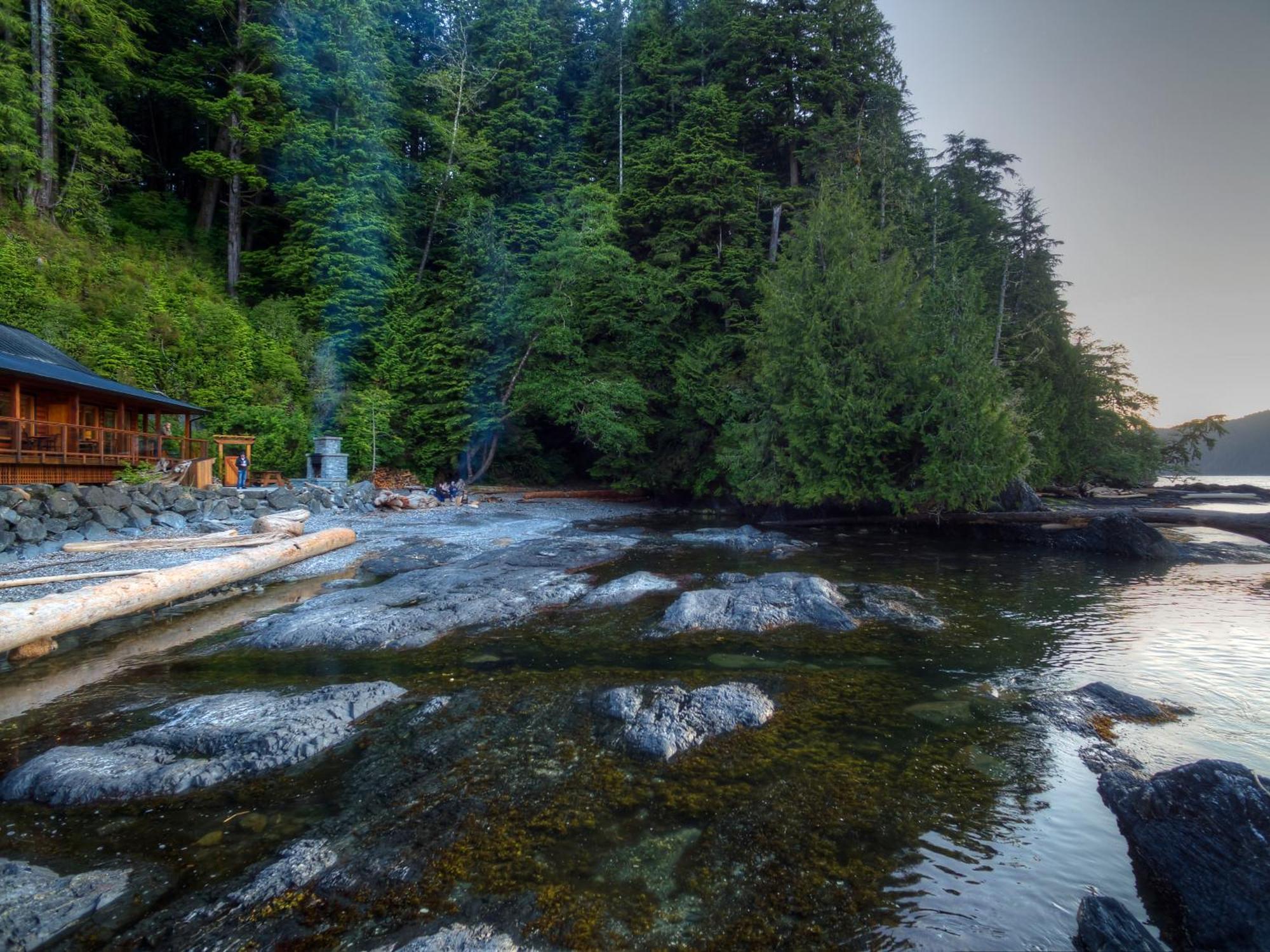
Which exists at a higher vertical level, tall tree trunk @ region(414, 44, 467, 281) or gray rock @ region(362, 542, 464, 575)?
tall tree trunk @ region(414, 44, 467, 281)

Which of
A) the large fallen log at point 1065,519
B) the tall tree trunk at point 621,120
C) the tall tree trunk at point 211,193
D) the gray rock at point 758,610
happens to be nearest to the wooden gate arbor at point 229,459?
the tall tree trunk at point 211,193

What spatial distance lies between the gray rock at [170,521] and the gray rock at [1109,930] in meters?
17.8

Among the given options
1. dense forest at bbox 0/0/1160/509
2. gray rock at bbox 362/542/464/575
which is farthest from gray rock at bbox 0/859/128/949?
dense forest at bbox 0/0/1160/509

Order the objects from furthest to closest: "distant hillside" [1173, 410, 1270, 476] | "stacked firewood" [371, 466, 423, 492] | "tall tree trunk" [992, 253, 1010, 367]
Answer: "distant hillside" [1173, 410, 1270, 476] < "stacked firewood" [371, 466, 423, 492] < "tall tree trunk" [992, 253, 1010, 367]

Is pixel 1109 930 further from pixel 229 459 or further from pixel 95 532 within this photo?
pixel 229 459

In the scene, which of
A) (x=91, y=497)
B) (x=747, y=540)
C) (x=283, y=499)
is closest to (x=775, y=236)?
(x=747, y=540)

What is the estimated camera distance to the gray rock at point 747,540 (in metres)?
15.6

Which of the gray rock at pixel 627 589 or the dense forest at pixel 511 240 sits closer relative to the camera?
the gray rock at pixel 627 589

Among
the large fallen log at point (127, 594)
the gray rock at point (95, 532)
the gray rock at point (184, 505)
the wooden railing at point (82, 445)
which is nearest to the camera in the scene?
the large fallen log at point (127, 594)

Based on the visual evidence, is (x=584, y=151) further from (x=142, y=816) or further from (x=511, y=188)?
(x=142, y=816)

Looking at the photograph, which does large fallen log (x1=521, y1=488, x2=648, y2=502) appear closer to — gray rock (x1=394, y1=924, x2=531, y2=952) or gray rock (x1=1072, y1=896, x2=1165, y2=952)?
gray rock (x1=394, y1=924, x2=531, y2=952)

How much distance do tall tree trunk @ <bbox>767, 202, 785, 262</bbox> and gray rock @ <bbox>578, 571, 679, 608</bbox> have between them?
20.1 meters

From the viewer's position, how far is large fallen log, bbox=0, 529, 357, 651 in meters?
6.56

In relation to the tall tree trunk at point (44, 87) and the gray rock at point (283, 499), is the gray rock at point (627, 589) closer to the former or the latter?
the gray rock at point (283, 499)
